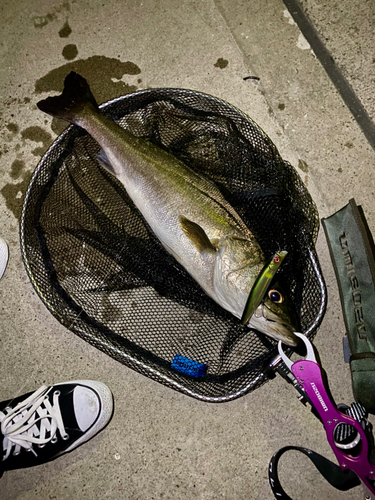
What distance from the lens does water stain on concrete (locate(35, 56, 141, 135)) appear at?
270 cm

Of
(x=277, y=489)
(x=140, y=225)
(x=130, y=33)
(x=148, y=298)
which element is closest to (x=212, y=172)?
(x=140, y=225)

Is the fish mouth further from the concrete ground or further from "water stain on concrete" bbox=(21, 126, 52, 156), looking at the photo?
"water stain on concrete" bbox=(21, 126, 52, 156)

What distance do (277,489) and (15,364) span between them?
5.94 ft

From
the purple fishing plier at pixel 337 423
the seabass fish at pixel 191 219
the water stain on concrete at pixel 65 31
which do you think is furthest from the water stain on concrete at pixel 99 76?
the purple fishing plier at pixel 337 423

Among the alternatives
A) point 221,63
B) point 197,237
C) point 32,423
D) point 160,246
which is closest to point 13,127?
point 160,246

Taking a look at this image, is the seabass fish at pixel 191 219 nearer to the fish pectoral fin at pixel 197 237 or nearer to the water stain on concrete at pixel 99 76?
the fish pectoral fin at pixel 197 237

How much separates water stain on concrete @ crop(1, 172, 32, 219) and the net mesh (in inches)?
13.8

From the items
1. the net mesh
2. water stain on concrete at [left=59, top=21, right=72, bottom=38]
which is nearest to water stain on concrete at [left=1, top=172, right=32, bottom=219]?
the net mesh

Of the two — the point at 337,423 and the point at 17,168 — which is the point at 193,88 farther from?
the point at 337,423

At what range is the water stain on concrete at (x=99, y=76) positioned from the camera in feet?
8.86

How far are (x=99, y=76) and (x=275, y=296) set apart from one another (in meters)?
2.09

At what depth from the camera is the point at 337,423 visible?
1.91 meters

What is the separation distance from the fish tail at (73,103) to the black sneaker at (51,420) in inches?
67.4

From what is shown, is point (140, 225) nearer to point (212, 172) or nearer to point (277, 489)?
point (212, 172)
